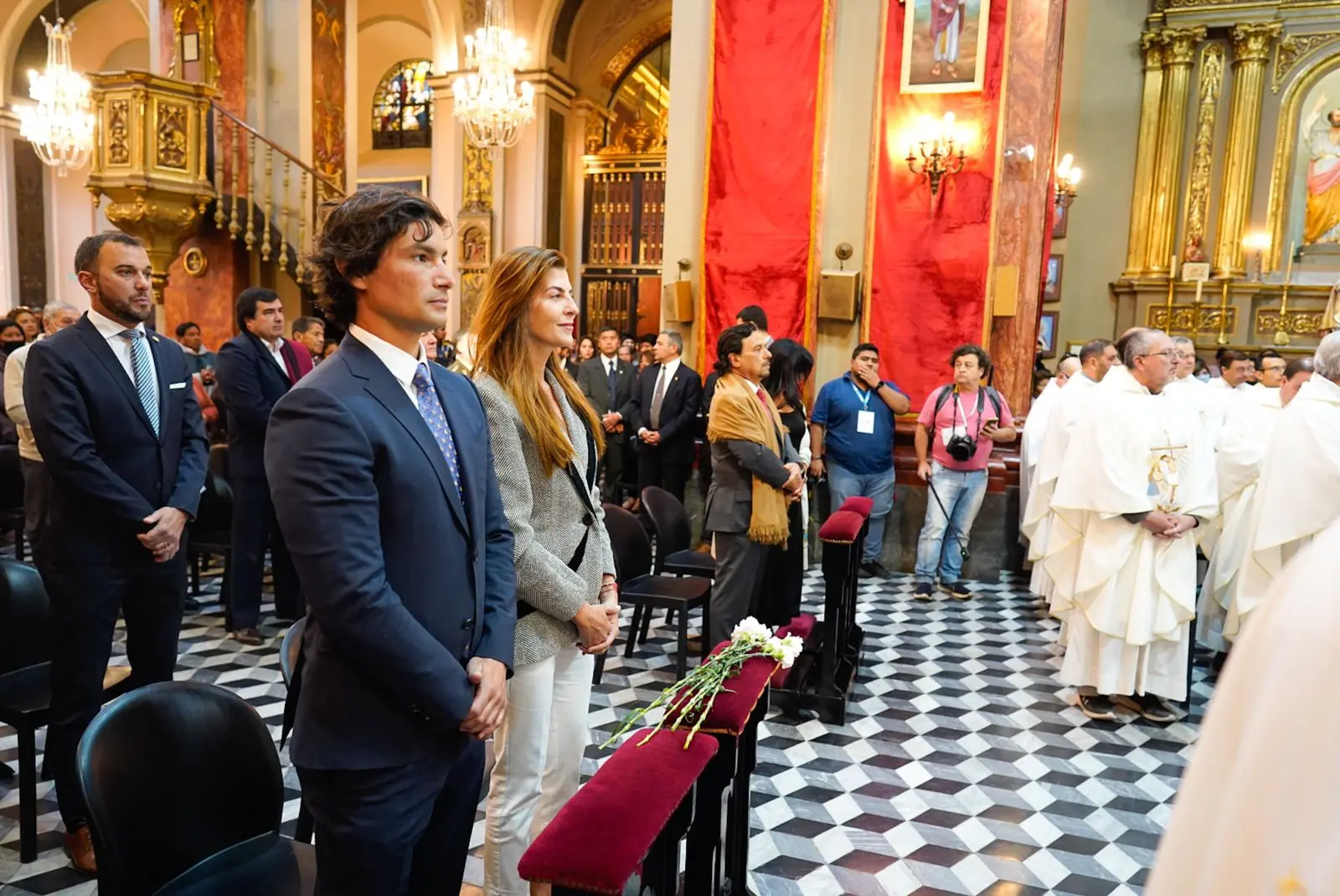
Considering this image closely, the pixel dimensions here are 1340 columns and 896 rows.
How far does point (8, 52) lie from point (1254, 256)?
19785mm

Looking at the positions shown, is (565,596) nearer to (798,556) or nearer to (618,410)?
(798,556)

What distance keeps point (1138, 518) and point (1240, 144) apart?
480 inches

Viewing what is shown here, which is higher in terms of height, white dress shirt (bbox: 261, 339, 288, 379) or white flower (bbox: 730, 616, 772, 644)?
white dress shirt (bbox: 261, 339, 288, 379)

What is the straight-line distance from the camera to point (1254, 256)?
13750 mm

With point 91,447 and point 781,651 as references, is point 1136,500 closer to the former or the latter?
point 781,651

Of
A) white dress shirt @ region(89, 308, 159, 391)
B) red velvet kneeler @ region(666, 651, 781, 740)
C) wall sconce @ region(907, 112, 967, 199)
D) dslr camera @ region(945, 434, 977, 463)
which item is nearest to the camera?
red velvet kneeler @ region(666, 651, 781, 740)

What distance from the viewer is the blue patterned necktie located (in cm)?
178

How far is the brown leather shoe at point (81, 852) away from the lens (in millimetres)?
2805

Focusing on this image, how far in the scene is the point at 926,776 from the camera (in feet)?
12.3

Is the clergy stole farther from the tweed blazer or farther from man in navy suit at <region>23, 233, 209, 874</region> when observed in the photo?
man in navy suit at <region>23, 233, 209, 874</region>

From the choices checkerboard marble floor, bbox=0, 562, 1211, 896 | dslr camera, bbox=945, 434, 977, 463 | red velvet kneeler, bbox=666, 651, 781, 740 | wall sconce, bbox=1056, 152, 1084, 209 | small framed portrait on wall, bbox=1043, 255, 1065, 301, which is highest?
wall sconce, bbox=1056, 152, 1084, 209

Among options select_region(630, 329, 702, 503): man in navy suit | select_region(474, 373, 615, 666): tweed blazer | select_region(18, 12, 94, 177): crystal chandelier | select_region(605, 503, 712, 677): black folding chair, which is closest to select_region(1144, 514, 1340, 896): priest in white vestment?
select_region(474, 373, 615, 666): tweed blazer

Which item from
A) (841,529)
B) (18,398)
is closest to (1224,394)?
(841,529)

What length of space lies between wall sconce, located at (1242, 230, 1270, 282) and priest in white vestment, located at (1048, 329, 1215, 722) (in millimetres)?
11409
